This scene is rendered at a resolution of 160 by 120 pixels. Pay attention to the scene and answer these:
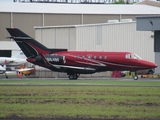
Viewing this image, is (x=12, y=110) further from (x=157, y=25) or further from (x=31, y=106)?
(x=157, y=25)

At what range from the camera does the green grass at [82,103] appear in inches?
858

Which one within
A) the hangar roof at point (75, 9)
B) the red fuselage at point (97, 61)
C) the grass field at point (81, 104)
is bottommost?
the grass field at point (81, 104)

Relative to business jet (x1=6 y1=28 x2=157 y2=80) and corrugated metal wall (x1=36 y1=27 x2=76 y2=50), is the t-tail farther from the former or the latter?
corrugated metal wall (x1=36 y1=27 x2=76 y2=50)

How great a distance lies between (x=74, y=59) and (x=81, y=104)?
94.5ft

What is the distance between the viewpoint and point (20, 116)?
69.1 ft

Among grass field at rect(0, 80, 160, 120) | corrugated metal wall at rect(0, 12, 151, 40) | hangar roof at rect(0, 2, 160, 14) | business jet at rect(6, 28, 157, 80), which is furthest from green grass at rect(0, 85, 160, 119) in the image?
hangar roof at rect(0, 2, 160, 14)

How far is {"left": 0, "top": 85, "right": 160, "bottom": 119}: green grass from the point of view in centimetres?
2180

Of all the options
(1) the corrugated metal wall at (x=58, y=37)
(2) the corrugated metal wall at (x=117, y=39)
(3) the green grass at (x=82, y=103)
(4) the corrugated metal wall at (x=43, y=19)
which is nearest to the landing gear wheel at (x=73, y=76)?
(2) the corrugated metal wall at (x=117, y=39)

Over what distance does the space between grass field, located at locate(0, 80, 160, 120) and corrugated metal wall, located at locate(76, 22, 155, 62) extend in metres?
30.7

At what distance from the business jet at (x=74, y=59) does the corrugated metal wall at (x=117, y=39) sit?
9.14m

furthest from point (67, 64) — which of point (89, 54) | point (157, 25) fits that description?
point (157, 25)

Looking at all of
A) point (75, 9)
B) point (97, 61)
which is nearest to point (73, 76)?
point (97, 61)

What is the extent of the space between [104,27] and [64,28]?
4630 millimetres

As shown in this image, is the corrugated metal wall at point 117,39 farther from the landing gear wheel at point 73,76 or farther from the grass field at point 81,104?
the grass field at point 81,104
